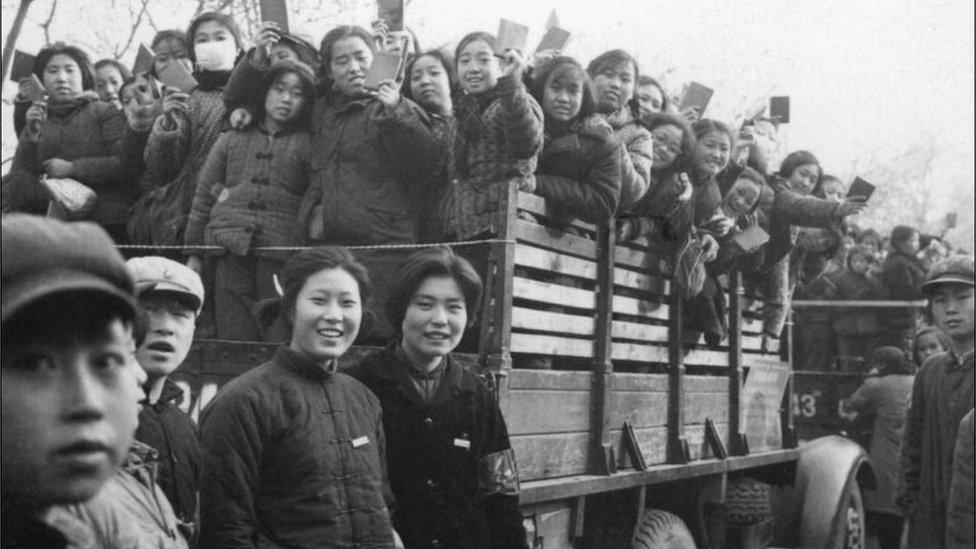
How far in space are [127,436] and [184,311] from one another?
1800 millimetres

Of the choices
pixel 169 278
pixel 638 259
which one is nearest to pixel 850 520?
pixel 638 259

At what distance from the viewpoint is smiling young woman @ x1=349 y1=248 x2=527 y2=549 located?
3.87 meters

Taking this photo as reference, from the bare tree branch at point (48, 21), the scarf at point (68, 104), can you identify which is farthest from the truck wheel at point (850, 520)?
the bare tree branch at point (48, 21)

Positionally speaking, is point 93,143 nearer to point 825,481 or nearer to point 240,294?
point 240,294

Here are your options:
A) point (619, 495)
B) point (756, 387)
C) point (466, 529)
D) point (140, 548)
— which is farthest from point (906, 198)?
point (140, 548)

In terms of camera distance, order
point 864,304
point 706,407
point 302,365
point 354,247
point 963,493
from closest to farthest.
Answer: point 302,365
point 963,493
point 354,247
point 706,407
point 864,304

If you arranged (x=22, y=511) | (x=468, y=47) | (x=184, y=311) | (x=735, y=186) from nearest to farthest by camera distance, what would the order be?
(x=22, y=511), (x=184, y=311), (x=468, y=47), (x=735, y=186)

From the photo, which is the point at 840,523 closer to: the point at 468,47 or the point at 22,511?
the point at 468,47

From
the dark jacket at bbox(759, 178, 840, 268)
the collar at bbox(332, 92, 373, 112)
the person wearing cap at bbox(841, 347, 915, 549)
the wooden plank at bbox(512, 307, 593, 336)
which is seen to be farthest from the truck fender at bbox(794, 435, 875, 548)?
the collar at bbox(332, 92, 373, 112)

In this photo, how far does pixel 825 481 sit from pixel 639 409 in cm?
232

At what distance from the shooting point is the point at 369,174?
5199mm

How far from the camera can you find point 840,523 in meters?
7.20

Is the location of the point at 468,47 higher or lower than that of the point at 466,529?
higher

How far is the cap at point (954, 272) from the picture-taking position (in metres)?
5.79
